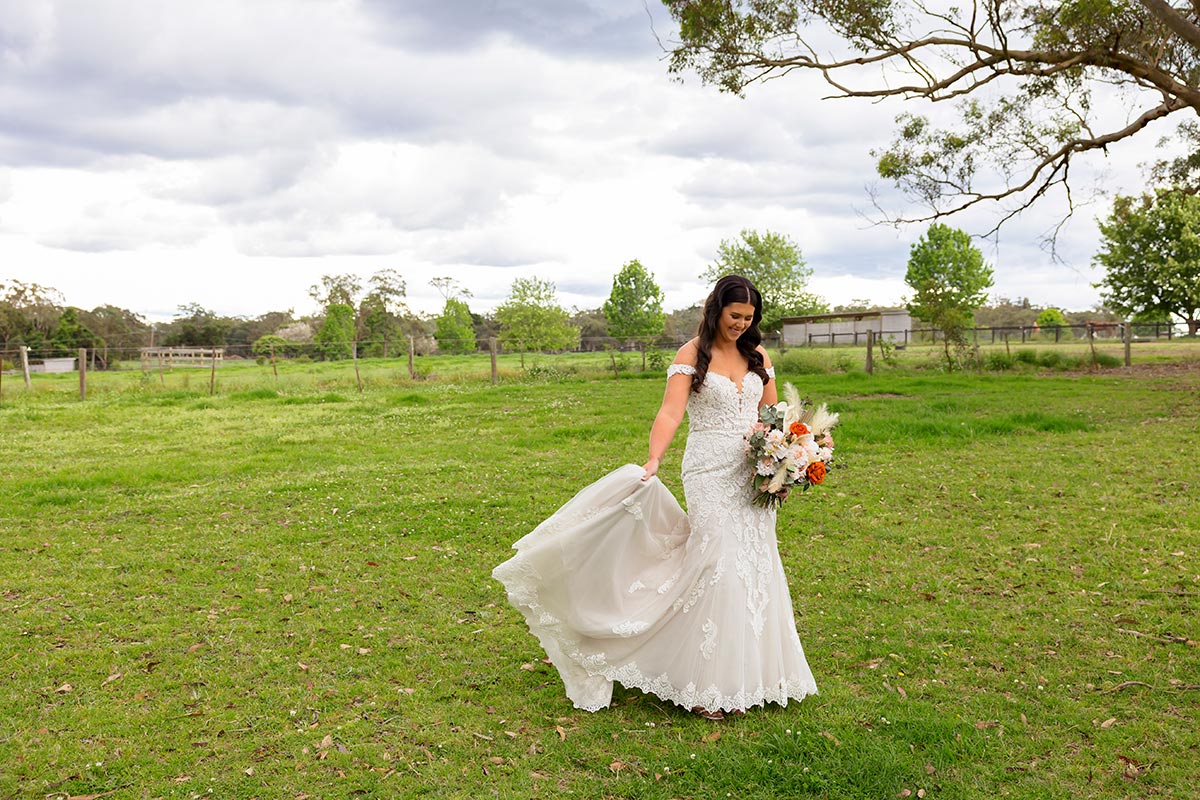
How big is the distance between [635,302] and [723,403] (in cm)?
8723

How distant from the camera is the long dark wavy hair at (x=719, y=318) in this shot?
5293 millimetres

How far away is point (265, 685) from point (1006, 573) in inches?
261

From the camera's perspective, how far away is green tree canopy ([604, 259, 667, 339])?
91562 millimetres

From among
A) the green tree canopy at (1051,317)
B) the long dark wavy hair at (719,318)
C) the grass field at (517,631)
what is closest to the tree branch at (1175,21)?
the grass field at (517,631)

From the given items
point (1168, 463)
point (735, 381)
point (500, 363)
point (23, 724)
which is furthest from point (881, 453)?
point (500, 363)

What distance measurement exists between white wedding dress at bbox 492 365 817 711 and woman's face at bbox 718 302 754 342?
1.04 feet

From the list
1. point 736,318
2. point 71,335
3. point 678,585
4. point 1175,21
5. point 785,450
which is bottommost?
point 678,585

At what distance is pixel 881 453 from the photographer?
14.5 metres

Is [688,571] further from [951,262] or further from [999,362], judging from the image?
[951,262]

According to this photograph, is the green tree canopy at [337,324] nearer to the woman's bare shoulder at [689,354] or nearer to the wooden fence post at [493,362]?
the wooden fence post at [493,362]

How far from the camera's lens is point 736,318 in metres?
5.29

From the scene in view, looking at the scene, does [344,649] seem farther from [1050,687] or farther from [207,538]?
[1050,687]

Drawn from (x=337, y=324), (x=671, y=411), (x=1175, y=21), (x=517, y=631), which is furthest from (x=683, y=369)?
(x=337, y=324)

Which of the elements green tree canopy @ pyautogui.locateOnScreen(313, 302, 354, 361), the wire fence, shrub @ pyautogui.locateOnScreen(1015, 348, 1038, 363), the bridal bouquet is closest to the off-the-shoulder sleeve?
the bridal bouquet
